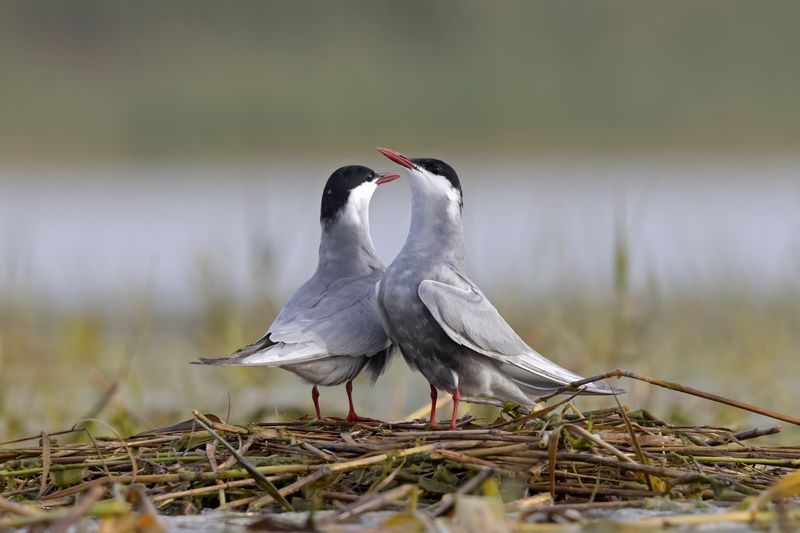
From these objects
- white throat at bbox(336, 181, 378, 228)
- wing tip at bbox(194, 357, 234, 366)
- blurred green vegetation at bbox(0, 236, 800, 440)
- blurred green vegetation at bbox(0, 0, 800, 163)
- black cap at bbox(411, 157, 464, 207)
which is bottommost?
blurred green vegetation at bbox(0, 236, 800, 440)

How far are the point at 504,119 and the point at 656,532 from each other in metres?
24.7

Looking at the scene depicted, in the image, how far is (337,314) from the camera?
6.14m

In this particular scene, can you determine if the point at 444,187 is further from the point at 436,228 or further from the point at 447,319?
the point at 447,319

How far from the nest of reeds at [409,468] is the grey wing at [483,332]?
0.52 metres

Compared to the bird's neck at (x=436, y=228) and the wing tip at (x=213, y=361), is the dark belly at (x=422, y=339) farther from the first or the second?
the wing tip at (x=213, y=361)

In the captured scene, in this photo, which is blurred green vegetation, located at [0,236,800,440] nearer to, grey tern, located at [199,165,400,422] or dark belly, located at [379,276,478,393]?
grey tern, located at [199,165,400,422]

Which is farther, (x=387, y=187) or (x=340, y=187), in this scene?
(x=387, y=187)

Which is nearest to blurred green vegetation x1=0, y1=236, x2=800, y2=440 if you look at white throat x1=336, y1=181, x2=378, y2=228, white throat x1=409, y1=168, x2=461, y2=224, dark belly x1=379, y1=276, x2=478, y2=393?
white throat x1=336, y1=181, x2=378, y2=228

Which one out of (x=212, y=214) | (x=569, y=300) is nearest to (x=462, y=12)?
(x=212, y=214)

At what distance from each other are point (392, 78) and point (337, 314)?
26318mm

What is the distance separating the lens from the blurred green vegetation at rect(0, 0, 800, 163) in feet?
91.0

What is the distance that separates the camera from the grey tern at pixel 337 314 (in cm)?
596

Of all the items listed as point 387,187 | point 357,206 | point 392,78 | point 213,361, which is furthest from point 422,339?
point 392,78

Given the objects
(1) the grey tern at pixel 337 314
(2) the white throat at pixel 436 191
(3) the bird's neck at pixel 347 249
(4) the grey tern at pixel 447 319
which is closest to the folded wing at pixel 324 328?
(1) the grey tern at pixel 337 314
